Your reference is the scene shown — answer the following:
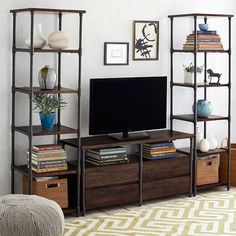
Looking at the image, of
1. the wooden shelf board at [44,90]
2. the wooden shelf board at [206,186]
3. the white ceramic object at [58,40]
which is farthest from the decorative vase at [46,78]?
the wooden shelf board at [206,186]

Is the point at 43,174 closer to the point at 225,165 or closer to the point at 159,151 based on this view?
the point at 159,151

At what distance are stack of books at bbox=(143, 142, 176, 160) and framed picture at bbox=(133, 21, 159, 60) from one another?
2.94ft

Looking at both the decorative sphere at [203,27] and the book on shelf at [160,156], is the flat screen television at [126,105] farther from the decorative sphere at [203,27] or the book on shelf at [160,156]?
the decorative sphere at [203,27]

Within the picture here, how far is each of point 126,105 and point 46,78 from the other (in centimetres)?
92

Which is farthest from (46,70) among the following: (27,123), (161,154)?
(161,154)

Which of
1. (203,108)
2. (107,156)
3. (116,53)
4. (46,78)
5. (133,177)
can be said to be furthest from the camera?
(203,108)

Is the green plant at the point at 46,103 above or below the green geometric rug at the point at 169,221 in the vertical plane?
above

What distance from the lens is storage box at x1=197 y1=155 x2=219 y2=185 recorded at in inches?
236

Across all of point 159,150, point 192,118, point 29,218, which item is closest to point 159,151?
point 159,150

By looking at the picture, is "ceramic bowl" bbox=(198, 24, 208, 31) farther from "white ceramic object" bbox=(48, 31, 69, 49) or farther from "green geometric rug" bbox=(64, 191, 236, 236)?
"green geometric rug" bbox=(64, 191, 236, 236)

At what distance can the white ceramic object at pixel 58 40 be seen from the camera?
4992 mm

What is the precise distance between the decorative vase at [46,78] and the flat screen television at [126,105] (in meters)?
0.43

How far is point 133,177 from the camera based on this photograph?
17.9ft

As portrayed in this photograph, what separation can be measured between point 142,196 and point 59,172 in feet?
2.99
